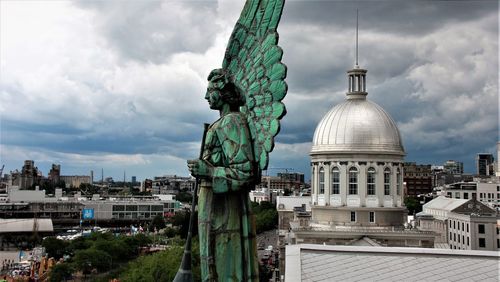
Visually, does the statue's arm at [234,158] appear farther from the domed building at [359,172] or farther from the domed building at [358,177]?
the domed building at [359,172]

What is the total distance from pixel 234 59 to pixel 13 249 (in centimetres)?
8498

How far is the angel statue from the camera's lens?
8523 mm

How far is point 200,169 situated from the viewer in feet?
27.9

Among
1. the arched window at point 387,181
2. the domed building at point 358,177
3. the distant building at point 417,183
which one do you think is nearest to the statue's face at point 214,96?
the domed building at point 358,177

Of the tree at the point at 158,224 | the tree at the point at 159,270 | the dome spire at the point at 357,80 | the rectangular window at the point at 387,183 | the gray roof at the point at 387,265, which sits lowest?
the tree at the point at 158,224

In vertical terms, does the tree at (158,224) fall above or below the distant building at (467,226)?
below

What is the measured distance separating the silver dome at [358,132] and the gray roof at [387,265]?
956 inches

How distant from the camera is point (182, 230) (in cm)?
8162

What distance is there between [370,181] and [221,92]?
3910 centimetres

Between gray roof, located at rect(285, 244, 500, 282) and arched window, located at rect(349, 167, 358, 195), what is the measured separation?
77.6 ft

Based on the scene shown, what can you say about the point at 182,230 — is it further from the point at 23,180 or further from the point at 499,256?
the point at 23,180

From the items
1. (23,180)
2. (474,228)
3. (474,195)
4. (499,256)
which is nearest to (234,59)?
(499,256)

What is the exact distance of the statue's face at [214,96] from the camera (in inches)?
355

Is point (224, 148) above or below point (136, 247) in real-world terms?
above
